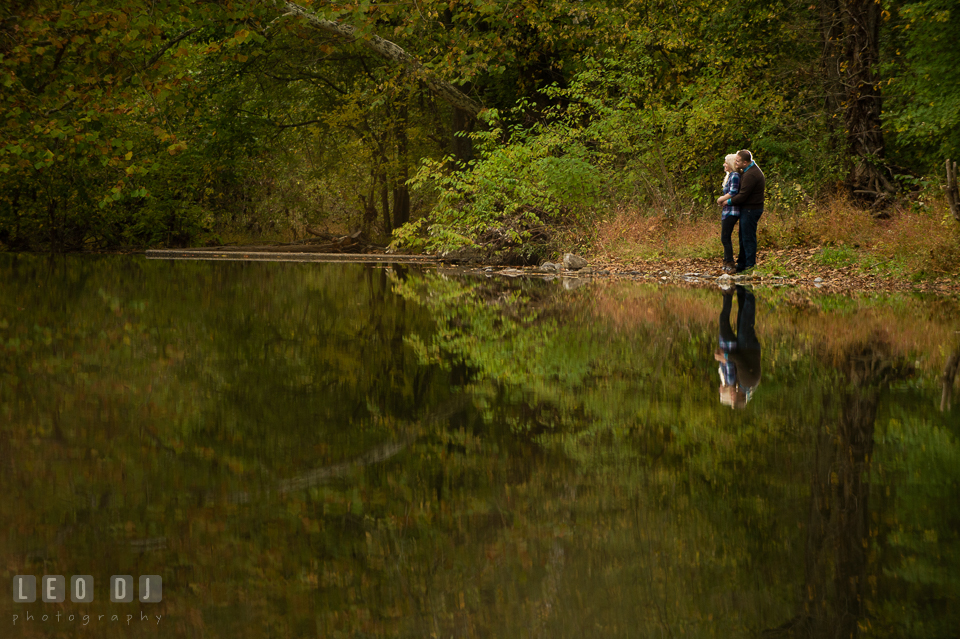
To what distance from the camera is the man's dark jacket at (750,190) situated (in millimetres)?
14961

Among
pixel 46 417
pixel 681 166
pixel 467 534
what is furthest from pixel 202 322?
pixel 681 166

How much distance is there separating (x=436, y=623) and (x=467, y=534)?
64 cm

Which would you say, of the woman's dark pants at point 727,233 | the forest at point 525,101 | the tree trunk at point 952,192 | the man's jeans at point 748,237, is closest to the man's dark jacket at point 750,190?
the man's jeans at point 748,237

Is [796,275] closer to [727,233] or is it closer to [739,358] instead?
[727,233]

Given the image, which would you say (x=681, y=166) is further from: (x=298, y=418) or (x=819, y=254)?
(x=298, y=418)

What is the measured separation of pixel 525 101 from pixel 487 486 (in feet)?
65.2

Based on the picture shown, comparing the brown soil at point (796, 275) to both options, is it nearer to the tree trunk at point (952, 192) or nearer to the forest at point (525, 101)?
the tree trunk at point (952, 192)

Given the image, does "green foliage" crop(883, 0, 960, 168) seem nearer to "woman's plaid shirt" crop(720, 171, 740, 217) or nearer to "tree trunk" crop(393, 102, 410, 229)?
"woman's plaid shirt" crop(720, 171, 740, 217)

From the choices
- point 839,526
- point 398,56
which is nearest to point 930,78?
point 398,56

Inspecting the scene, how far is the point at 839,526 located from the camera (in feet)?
9.96

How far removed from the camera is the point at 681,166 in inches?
955

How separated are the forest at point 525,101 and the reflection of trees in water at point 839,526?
10.8 m

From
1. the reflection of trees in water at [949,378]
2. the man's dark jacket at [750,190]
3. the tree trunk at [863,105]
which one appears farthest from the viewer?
the tree trunk at [863,105]

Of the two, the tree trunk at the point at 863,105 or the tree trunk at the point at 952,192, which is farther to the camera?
A: the tree trunk at the point at 863,105
